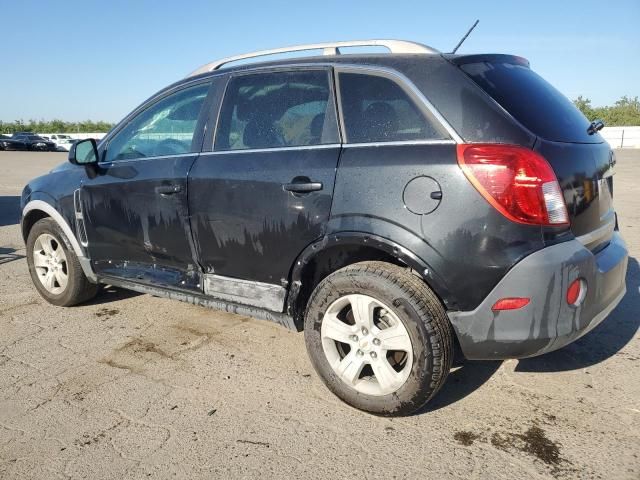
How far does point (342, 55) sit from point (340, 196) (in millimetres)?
873

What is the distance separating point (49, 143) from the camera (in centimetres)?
3984

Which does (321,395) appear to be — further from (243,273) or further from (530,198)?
(530,198)

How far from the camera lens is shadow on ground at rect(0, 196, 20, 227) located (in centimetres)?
870

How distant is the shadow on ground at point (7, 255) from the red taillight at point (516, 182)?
18.7 ft

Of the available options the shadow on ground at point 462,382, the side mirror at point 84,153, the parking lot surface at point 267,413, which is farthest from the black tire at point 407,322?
→ the side mirror at point 84,153

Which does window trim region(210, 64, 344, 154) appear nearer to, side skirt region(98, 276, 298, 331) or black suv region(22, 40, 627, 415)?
black suv region(22, 40, 627, 415)

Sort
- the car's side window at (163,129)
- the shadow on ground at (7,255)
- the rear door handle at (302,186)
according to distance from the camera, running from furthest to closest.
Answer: the shadow on ground at (7,255) < the car's side window at (163,129) < the rear door handle at (302,186)

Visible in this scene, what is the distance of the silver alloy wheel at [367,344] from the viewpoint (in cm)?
262

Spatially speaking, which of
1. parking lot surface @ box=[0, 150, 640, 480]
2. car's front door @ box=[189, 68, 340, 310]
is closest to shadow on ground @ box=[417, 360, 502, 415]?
parking lot surface @ box=[0, 150, 640, 480]

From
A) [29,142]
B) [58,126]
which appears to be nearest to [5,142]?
[29,142]

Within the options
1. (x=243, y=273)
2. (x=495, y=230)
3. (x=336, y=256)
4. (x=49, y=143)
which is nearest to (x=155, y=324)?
(x=243, y=273)

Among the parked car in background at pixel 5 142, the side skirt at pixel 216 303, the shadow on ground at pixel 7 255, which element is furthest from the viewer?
the parked car in background at pixel 5 142

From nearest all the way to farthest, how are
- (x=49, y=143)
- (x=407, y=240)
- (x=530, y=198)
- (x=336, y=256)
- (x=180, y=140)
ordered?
(x=530, y=198)
(x=407, y=240)
(x=336, y=256)
(x=180, y=140)
(x=49, y=143)

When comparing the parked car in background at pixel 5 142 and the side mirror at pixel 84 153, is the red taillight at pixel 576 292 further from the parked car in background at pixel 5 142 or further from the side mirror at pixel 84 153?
the parked car in background at pixel 5 142
